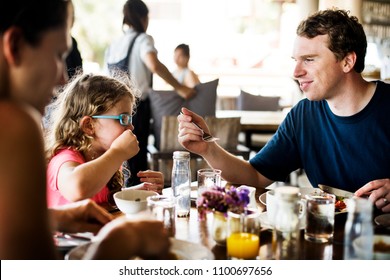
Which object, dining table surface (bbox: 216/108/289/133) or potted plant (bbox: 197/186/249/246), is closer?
potted plant (bbox: 197/186/249/246)

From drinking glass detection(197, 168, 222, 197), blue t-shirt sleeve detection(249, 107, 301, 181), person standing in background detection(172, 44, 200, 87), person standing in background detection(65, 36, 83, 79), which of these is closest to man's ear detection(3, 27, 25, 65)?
drinking glass detection(197, 168, 222, 197)

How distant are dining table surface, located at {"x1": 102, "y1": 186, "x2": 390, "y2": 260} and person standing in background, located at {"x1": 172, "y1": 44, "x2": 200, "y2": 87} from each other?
329cm

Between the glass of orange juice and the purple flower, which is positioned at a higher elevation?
the purple flower

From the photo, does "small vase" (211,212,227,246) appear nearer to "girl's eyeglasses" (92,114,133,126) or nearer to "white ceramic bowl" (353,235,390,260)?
"white ceramic bowl" (353,235,390,260)

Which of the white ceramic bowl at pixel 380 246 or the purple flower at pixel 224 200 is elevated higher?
the purple flower at pixel 224 200

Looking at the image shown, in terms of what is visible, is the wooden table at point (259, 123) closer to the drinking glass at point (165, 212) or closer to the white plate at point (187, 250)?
the drinking glass at point (165, 212)

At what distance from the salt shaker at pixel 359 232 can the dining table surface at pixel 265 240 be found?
7 centimetres

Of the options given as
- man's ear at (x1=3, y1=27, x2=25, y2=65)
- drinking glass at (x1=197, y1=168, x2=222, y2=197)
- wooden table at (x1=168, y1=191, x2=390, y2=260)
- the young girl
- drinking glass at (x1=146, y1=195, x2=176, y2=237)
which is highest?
man's ear at (x1=3, y1=27, x2=25, y2=65)

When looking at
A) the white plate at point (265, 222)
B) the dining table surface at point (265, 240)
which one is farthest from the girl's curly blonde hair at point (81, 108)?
the white plate at point (265, 222)

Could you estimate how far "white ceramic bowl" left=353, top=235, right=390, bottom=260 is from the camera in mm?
1018

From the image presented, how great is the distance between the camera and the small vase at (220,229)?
1.13m

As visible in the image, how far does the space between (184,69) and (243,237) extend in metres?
3.71
